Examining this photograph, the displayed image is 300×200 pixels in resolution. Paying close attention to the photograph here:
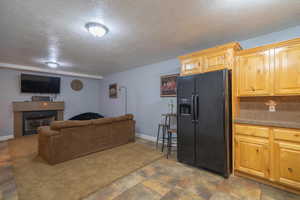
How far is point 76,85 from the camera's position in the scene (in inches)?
231

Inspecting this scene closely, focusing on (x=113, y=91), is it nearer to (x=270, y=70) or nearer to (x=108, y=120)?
(x=108, y=120)

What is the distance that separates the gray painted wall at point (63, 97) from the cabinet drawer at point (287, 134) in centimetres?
647

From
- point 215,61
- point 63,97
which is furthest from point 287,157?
point 63,97

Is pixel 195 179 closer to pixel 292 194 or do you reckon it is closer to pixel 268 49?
pixel 292 194

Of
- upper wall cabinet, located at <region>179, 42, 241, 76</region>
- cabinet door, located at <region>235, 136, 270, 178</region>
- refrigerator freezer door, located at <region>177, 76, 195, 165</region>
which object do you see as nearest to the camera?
cabinet door, located at <region>235, 136, 270, 178</region>

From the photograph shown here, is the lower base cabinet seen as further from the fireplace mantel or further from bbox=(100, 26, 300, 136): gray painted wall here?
the fireplace mantel

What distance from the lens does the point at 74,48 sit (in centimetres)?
304

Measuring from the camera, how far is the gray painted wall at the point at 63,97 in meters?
4.32

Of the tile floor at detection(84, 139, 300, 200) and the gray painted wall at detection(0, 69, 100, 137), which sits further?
the gray painted wall at detection(0, 69, 100, 137)

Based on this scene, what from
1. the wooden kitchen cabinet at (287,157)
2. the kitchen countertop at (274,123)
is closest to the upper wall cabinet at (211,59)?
the kitchen countertop at (274,123)

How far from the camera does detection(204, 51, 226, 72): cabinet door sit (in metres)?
2.34

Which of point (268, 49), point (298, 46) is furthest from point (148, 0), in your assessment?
point (298, 46)

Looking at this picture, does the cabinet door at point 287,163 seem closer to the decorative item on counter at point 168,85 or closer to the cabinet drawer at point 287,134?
the cabinet drawer at point 287,134

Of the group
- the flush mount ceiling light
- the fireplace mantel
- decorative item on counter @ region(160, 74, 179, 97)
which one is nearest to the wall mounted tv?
the fireplace mantel
